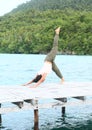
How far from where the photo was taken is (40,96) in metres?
14.6

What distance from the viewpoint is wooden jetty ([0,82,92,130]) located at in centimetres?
1441

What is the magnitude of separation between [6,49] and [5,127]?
121 m

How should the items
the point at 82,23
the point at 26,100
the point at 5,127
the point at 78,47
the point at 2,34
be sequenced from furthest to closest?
the point at 2,34
the point at 82,23
the point at 78,47
the point at 5,127
the point at 26,100

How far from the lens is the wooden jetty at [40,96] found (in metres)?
14.4

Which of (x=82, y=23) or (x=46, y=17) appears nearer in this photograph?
(x=82, y=23)

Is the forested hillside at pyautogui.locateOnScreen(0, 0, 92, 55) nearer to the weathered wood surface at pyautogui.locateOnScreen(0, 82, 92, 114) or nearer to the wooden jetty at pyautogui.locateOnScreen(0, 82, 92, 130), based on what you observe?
the weathered wood surface at pyautogui.locateOnScreen(0, 82, 92, 114)

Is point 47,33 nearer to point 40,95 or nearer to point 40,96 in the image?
point 40,95

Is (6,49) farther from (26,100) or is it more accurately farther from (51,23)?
(26,100)

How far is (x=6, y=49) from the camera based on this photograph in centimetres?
13688

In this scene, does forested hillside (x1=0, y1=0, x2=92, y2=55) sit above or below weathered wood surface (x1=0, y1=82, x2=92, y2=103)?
above

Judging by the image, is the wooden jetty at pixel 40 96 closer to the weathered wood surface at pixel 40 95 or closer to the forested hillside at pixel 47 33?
the weathered wood surface at pixel 40 95

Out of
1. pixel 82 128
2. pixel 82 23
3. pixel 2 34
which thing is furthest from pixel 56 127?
pixel 2 34

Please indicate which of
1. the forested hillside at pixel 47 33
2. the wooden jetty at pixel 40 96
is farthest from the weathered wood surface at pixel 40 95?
the forested hillside at pixel 47 33

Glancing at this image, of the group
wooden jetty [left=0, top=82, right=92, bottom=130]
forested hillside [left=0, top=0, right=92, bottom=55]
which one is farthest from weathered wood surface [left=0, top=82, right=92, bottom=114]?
forested hillside [left=0, top=0, right=92, bottom=55]
